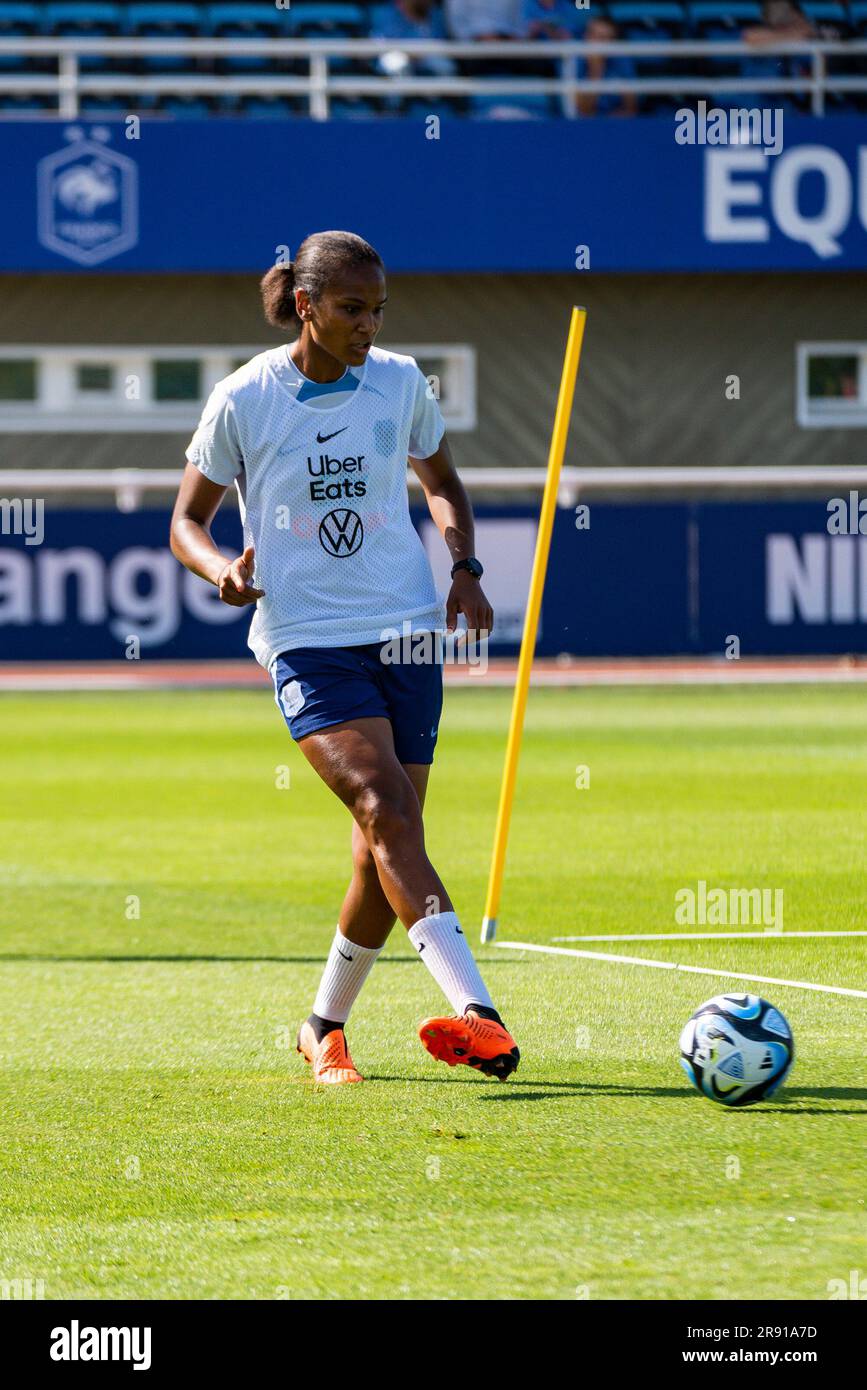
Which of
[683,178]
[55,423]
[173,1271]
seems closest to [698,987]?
[173,1271]

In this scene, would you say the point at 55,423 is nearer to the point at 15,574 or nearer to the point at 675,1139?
Answer: the point at 15,574

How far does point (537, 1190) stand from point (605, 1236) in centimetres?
40

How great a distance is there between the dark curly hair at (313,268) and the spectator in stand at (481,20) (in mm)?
21816

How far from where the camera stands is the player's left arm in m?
5.79

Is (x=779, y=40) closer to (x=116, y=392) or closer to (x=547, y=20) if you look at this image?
(x=547, y=20)

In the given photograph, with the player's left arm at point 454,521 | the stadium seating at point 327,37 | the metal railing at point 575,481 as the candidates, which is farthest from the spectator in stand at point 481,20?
the player's left arm at point 454,521

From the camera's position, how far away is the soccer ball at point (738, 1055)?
5.30 meters

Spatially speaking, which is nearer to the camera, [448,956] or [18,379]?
[448,956]

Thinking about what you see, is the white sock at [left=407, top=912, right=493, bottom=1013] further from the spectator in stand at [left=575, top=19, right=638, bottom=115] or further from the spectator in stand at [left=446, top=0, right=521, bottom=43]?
the spectator in stand at [left=446, top=0, right=521, bottom=43]

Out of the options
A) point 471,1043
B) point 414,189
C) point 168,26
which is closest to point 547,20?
point 414,189

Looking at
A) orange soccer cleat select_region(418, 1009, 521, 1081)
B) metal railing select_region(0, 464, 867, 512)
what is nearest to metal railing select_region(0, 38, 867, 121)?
metal railing select_region(0, 464, 867, 512)

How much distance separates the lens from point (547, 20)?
26.8m

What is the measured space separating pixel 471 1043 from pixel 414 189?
2144cm

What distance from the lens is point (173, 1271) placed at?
13.0ft
